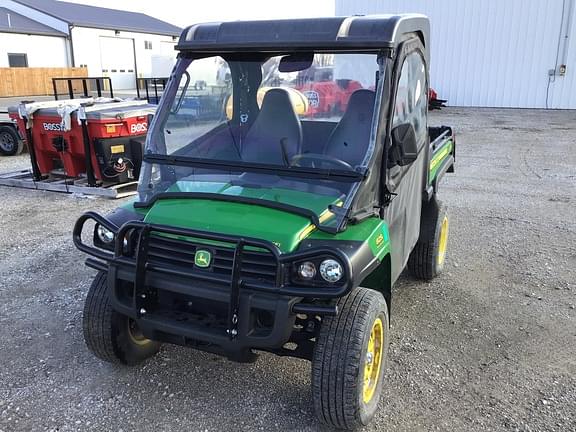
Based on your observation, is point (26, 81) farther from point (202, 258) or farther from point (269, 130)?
point (202, 258)

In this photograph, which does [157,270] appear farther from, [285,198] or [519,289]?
[519,289]

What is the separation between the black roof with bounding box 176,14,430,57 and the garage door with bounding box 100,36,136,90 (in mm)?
33547

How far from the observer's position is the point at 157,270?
111 inches

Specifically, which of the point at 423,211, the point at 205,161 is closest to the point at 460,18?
the point at 423,211

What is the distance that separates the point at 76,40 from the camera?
3347 cm

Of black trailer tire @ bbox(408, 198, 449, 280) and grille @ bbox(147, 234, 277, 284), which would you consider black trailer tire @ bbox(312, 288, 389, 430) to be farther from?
black trailer tire @ bbox(408, 198, 449, 280)

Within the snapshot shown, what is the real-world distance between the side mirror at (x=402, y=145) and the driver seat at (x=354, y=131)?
0.16 metres

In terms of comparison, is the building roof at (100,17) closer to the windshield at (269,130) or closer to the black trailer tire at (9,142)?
the black trailer tire at (9,142)

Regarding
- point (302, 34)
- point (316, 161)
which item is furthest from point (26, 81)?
point (316, 161)

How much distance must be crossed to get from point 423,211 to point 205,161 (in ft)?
7.77

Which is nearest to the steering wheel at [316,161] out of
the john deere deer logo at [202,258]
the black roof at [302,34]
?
the black roof at [302,34]

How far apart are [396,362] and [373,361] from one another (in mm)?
604

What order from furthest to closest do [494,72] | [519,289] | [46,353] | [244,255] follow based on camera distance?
[494,72] < [519,289] < [46,353] < [244,255]

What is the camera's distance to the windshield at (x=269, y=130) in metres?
3.06
